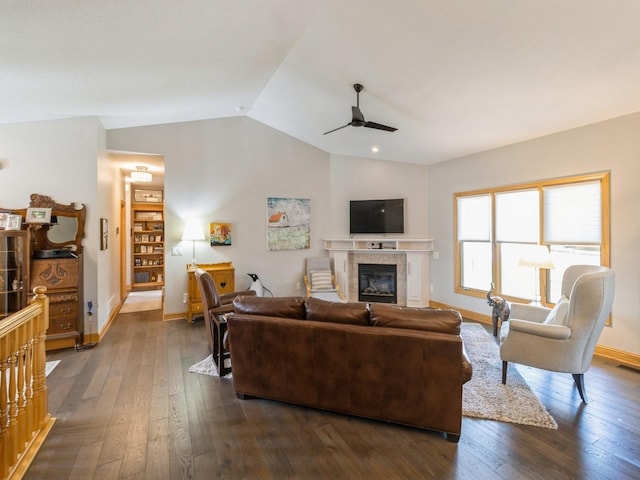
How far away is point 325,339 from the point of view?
2.31 meters

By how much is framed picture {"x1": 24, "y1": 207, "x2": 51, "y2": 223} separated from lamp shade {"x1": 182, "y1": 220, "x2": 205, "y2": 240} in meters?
1.74

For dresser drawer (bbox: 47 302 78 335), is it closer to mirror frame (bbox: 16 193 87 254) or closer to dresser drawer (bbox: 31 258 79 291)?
dresser drawer (bbox: 31 258 79 291)

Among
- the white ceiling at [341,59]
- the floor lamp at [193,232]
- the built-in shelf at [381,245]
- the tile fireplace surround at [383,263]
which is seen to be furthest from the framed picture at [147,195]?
the tile fireplace surround at [383,263]

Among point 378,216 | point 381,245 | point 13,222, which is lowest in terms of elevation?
point 381,245

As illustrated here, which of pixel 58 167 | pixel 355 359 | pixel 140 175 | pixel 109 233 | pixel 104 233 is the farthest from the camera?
pixel 140 175

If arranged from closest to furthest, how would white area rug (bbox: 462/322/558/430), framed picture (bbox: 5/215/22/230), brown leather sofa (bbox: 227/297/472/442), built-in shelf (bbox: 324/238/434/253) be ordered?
1. brown leather sofa (bbox: 227/297/472/442)
2. white area rug (bbox: 462/322/558/430)
3. framed picture (bbox: 5/215/22/230)
4. built-in shelf (bbox: 324/238/434/253)

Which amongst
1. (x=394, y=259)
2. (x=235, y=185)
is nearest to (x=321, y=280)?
(x=394, y=259)

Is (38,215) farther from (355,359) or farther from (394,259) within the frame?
(394,259)

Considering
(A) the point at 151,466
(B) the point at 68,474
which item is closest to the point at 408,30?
(A) the point at 151,466

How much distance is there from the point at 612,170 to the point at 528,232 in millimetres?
1216

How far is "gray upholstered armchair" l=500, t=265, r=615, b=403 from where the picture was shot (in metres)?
2.52

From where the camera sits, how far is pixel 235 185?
18.3 ft

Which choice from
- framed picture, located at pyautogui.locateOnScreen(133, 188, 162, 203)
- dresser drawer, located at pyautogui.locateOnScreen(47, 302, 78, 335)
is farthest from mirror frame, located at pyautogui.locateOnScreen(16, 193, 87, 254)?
framed picture, located at pyautogui.locateOnScreen(133, 188, 162, 203)

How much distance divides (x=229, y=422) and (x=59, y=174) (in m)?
3.73
